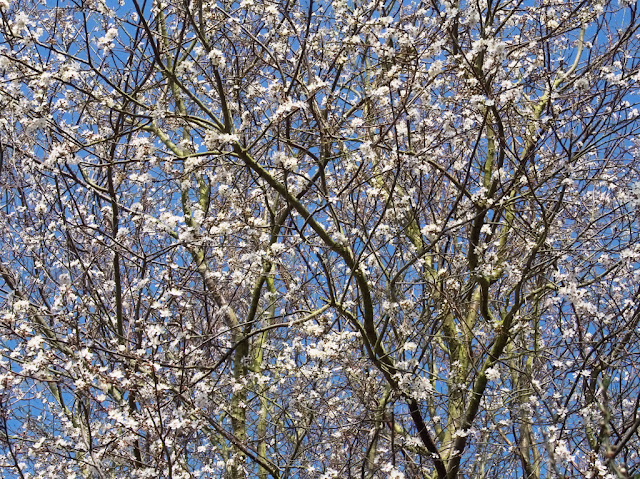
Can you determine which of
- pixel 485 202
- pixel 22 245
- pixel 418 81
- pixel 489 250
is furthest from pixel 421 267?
pixel 22 245

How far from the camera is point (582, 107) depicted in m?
6.74

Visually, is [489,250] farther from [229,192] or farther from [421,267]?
[229,192]

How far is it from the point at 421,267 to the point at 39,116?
374 cm

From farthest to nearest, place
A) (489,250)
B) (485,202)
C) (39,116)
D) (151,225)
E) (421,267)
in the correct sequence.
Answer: (421,267), (489,250), (485,202), (151,225), (39,116)

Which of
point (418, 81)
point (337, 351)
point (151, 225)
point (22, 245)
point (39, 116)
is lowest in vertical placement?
point (337, 351)

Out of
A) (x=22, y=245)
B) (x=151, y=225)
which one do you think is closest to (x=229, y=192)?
(x=151, y=225)

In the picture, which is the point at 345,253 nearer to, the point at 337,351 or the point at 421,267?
the point at 337,351

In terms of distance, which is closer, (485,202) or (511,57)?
(485,202)

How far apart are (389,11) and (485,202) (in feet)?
7.85

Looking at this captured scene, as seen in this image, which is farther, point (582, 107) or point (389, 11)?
point (389, 11)

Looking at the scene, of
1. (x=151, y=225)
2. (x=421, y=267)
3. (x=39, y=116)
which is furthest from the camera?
(x=421, y=267)

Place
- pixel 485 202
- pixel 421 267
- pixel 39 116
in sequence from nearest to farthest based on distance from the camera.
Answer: pixel 39 116
pixel 485 202
pixel 421 267

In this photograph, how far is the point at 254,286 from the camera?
24.2 ft

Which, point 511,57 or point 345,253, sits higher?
point 511,57
